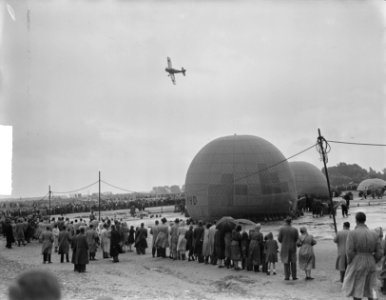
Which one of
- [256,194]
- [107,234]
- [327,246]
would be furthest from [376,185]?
[107,234]

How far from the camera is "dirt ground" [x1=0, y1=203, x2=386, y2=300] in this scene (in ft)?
32.9

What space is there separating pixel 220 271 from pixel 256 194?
11.9 m

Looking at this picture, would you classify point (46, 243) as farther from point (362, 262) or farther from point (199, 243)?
point (362, 262)

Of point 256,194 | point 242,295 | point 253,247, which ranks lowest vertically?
point 242,295

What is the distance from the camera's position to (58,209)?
55.2m

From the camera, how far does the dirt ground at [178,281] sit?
1004cm

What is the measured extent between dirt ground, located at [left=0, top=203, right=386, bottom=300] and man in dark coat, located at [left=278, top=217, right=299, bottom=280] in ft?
1.19

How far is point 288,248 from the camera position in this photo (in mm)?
11805

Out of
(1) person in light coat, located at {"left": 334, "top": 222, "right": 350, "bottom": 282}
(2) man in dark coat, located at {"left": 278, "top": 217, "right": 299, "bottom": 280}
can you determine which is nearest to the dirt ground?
(2) man in dark coat, located at {"left": 278, "top": 217, "right": 299, "bottom": 280}

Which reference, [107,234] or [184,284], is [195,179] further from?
[184,284]

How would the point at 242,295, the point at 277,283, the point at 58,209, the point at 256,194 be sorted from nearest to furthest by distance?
the point at 242,295, the point at 277,283, the point at 256,194, the point at 58,209

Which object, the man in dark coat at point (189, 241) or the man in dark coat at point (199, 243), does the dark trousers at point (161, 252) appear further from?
the man in dark coat at point (199, 243)

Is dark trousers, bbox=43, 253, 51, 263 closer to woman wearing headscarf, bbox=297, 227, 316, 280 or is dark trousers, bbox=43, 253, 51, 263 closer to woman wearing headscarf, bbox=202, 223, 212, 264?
woman wearing headscarf, bbox=202, 223, 212, 264

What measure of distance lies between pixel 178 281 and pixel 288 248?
3.42 m
